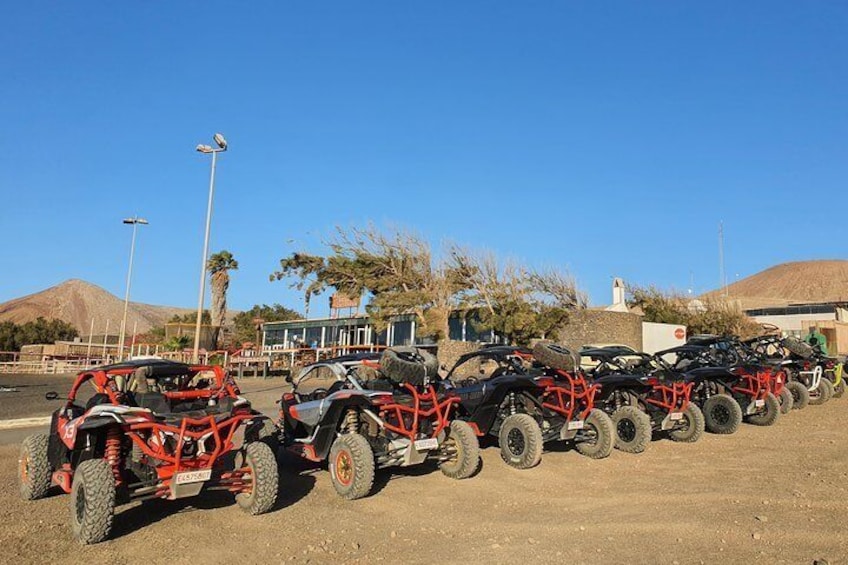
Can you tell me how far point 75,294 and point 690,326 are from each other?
12808cm

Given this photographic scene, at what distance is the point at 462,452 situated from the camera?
8.43 meters

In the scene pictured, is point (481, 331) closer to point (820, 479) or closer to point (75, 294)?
point (820, 479)

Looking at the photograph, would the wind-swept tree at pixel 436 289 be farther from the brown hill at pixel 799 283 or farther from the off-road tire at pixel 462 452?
the brown hill at pixel 799 283

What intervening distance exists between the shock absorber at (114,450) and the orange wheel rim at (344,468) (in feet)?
7.78

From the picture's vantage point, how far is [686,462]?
31.2 feet

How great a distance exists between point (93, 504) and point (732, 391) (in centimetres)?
1175

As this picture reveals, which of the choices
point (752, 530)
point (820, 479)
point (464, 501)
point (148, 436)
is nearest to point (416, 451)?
point (464, 501)

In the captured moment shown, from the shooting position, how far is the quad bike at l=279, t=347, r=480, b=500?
7.61m

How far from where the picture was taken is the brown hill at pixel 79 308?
116500mm

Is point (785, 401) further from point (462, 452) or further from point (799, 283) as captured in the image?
point (799, 283)

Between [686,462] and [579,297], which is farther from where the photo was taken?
[579,297]

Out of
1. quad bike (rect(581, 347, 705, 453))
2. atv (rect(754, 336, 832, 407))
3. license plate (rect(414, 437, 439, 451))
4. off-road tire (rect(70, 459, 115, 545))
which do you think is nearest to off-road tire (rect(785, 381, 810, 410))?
atv (rect(754, 336, 832, 407))

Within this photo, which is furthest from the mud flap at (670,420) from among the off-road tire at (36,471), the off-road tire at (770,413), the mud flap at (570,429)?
the off-road tire at (36,471)

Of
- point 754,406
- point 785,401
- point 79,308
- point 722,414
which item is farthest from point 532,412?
point 79,308
